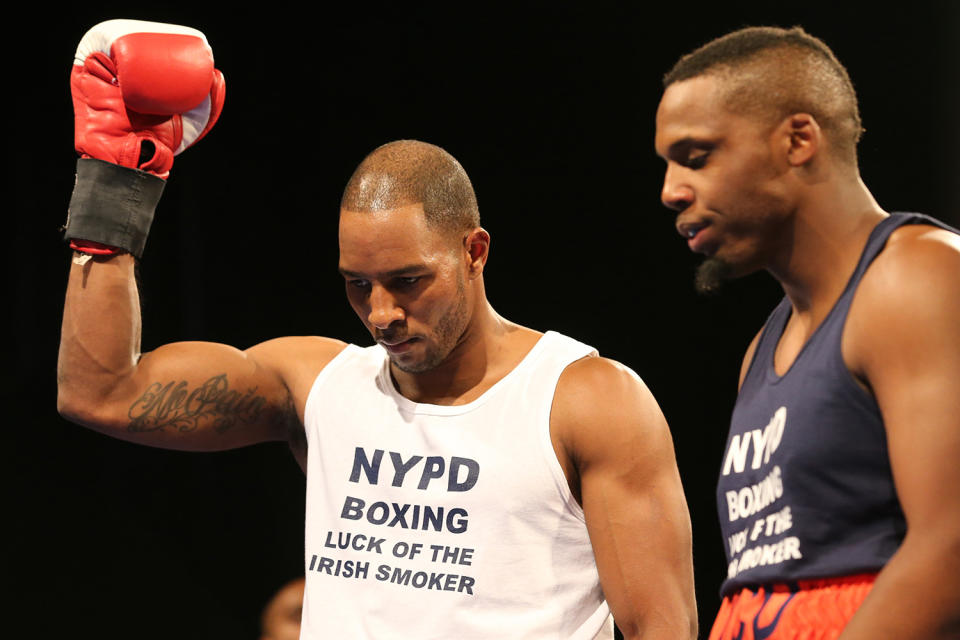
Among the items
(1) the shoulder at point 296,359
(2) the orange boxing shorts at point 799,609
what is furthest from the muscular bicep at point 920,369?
(1) the shoulder at point 296,359

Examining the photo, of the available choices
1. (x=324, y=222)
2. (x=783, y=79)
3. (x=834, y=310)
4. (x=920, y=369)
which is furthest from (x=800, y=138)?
(x=324, y=222)

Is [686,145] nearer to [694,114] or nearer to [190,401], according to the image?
[694,114]

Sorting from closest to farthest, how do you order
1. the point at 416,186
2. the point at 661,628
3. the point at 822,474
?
the point at 822,474 < the point at 661,628 < the point at 416,186

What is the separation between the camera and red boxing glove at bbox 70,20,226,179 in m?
1.70

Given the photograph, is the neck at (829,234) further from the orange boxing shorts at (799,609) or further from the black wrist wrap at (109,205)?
the black wrist wrap at (109,205)

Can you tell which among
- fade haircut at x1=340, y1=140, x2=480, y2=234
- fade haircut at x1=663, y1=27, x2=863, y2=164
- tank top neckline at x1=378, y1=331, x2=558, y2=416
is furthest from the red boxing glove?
fade haircut at x1=663, y1=27, x2=863, y2=164

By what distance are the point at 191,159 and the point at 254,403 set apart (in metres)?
1.56

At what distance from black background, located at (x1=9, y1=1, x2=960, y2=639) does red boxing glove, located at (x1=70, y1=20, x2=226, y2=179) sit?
1.40 metres

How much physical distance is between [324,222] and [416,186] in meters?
1.69

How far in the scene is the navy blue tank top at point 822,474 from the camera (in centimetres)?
94

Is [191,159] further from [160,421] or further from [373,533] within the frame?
[373,533]

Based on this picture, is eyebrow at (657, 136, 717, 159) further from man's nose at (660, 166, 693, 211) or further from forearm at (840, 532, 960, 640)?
forearm at (840, 532, 960, 640)

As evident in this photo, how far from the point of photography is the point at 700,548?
3.43 m

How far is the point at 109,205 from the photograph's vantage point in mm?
1723
